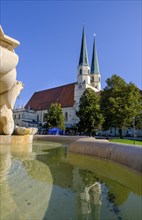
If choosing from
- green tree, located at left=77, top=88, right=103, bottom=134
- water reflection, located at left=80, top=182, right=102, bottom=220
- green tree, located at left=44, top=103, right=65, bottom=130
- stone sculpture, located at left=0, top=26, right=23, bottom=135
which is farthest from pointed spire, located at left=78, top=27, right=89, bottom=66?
water reflection, located at left=80, top=182, right=102, bottom=220

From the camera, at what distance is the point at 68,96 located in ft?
277

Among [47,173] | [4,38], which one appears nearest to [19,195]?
[47,173]

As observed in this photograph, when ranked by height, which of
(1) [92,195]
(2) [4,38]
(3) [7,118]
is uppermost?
(2) [4,38]

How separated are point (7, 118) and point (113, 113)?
1162 inches

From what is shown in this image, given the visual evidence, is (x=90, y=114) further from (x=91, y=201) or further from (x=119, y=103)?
(x=91, y=201)

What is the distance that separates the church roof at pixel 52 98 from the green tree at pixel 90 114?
3702 cm

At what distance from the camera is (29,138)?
10.9 metres

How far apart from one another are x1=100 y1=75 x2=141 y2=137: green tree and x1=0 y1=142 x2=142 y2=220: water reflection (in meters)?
33.0

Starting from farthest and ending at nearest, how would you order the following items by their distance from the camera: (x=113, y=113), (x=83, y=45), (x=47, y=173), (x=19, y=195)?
(x=83, y=45) < (x=113, y=113) < (x=47, y=173) < (x=19, y=195)

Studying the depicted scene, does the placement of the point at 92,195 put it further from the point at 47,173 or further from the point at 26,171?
the point at 26,171

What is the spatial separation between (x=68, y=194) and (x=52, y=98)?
3381 inches

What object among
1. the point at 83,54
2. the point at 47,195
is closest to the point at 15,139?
the point at 47,195

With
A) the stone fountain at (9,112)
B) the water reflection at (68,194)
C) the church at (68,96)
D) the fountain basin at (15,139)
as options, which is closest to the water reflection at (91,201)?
the water reflection at (68,194)

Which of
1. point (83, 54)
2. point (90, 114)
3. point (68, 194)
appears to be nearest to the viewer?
point (68, 194)
